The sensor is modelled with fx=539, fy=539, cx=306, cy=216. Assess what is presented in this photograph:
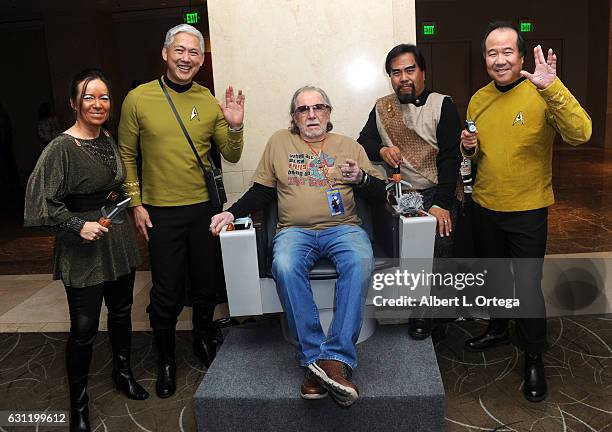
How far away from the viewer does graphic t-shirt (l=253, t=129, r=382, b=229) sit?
2.59m

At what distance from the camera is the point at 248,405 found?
2.16 meters

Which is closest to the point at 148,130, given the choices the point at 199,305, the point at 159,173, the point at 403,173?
the point at 159,173

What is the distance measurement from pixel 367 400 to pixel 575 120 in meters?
1.36

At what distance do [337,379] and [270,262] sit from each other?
0.73 meters

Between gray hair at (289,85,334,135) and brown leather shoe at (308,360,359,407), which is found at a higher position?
gray hair at (289,85,334,135)

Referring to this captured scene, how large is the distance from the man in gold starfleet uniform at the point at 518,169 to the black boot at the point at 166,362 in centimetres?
163

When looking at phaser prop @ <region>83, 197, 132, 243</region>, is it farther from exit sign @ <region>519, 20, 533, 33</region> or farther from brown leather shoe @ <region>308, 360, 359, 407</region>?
exit sign @ <region>519, 20, 533, 33</region>

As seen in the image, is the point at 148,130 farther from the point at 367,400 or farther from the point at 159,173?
the point at 367,400

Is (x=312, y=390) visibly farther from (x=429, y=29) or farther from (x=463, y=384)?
(x=429, y=29)

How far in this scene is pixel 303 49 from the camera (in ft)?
10.5

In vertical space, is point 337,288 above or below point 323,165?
below

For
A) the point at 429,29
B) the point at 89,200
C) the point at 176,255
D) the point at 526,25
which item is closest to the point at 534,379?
the point at 176,255

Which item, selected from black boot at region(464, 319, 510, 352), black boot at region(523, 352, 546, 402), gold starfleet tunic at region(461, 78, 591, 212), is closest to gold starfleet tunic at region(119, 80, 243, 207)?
gold starfleet tunic at region(461, 78, 591, 212)

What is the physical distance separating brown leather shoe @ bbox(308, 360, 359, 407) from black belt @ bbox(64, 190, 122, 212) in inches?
43.1
